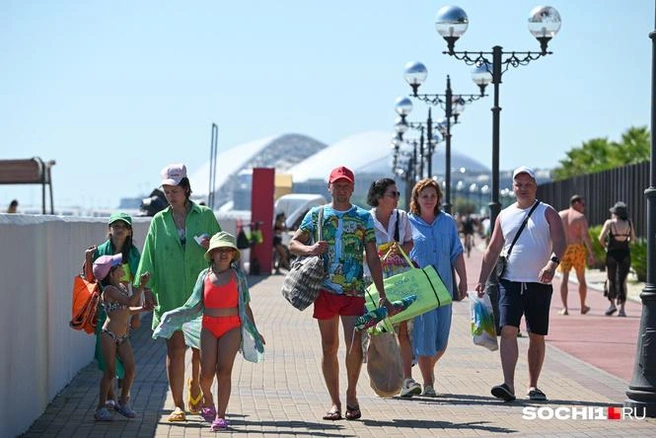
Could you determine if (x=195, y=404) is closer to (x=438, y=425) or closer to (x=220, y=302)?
(x=220, y=302)

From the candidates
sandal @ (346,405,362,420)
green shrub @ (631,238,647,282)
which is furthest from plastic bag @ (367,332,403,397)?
green shrub @ (631,238,647,282)

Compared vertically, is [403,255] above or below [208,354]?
above

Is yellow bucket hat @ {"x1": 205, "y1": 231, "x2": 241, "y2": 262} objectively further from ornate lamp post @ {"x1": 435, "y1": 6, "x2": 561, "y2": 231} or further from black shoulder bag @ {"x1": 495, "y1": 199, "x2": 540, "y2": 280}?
ornate lamp post @ {"x1": 435, "y1": 6, "x2": 561, "y2": 231}

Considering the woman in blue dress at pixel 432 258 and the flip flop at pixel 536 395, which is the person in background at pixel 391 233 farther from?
the flip flop at pixel 536 395

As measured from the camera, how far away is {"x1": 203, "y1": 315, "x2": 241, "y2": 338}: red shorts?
10.2 metres

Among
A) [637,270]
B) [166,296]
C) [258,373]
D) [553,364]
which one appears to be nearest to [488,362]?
[553,364]

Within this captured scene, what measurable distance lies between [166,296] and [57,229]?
2.08 metres

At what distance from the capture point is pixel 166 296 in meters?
10.6

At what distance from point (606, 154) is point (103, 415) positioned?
239ft

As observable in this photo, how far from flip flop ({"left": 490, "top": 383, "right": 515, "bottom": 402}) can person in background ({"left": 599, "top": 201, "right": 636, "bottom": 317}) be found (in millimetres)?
11017

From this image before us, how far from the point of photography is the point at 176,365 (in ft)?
34.8

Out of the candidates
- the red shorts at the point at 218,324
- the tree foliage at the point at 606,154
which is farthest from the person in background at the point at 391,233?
the tree foliage at the point at 606,154

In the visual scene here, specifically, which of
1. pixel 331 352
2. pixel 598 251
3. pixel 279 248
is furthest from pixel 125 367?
pixel 279 248

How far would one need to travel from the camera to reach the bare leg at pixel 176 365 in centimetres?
1053
